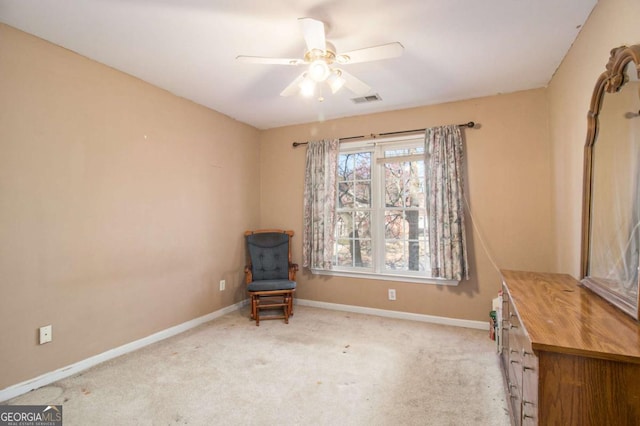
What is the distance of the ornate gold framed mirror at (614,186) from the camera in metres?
1.38

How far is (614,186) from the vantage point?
5.29 ft

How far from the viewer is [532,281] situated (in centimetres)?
202

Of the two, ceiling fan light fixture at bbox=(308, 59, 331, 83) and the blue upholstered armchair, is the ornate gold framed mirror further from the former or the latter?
the blue upholstered armchair

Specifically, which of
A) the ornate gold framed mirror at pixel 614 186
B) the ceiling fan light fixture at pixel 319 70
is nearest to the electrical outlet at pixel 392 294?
the ornate gold framed mirror at pixel 614 186

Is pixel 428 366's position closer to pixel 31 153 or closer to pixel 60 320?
pixel 60 320

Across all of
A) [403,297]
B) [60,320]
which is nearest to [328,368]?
[403,297]

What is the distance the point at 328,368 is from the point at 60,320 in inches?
80.8

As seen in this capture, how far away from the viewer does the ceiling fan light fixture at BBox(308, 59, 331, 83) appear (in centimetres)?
202

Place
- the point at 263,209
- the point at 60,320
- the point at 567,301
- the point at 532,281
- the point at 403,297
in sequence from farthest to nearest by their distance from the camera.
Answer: the point at 263,209 → the point at 403,297 → the point at 60,320 → the point at 532,281 → the point at 567,301

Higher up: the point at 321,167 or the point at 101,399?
the point at 321,167

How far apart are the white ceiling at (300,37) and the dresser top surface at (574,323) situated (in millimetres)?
1704

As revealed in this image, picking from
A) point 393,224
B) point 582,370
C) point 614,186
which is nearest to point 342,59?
point 614,186

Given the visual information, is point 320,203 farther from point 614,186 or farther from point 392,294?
point 614,186

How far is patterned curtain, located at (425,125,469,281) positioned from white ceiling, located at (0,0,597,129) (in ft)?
1.71
